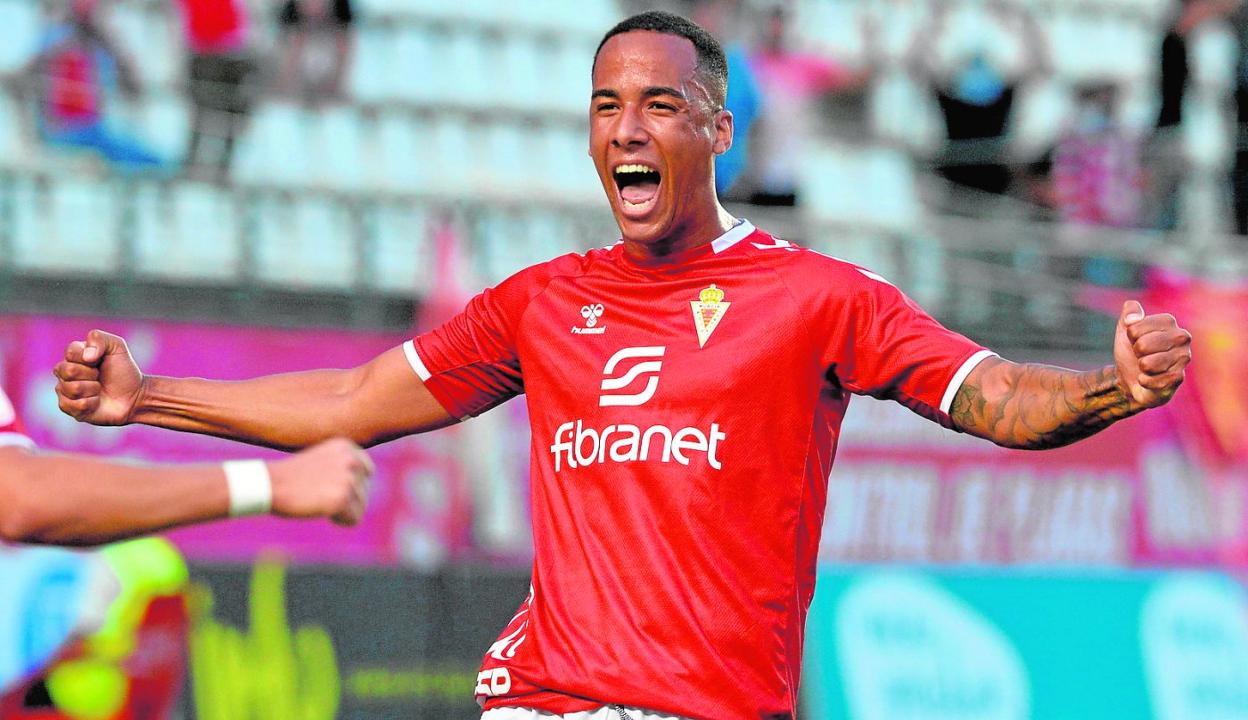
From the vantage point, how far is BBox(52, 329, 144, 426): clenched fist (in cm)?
449

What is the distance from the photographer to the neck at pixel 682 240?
4.55 metres

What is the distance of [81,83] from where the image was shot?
→ 32.3 feet

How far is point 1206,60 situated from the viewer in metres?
14.1

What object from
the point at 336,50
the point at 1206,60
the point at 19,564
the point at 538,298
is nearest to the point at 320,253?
the point at 336,50

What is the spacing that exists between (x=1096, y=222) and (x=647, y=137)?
8.84 metres

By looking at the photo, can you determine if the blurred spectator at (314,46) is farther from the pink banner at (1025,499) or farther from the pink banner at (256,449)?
the pink banner at (1025,499)

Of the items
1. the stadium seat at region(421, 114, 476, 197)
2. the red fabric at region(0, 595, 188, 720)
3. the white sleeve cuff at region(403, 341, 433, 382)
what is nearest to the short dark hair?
the white sleeve cuff at region(403, 341, 433, 382)

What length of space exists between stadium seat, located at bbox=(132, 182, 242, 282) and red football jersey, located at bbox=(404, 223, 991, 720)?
552 centimetres

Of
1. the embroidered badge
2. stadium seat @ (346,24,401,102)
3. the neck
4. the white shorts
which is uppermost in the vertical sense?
stadium seat @ (346,24,401,102)

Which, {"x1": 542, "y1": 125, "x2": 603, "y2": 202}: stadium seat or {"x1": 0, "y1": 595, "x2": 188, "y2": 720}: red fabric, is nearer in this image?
{"x1": 0, "y1": 595, "x2": 188, "y2": 720}: red fabric

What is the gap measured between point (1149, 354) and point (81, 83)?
7.48 meters

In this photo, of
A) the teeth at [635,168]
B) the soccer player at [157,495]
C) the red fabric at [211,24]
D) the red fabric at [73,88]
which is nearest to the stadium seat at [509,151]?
the red fabric at [211,24]

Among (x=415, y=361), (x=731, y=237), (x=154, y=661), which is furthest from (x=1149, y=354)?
(x=154, y=661)

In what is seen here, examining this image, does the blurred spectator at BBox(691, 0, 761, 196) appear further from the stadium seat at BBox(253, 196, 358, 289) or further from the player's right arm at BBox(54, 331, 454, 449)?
the player's right arm at BBox(54, 331, 454, 449)
